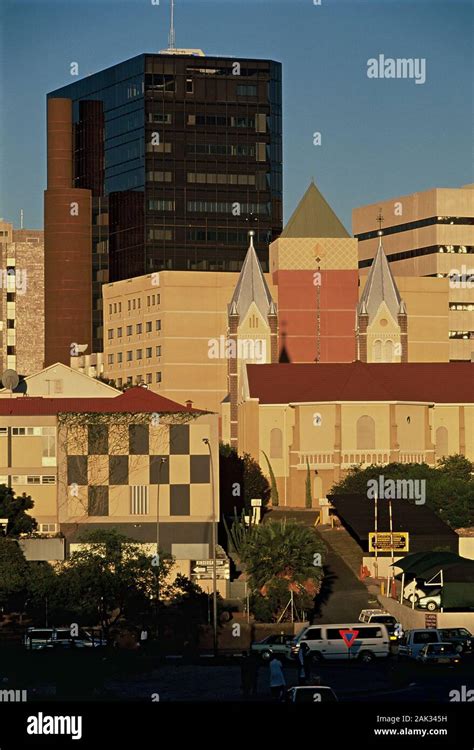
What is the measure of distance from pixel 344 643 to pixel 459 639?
3.83m

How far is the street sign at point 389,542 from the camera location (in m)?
107

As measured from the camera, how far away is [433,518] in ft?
376

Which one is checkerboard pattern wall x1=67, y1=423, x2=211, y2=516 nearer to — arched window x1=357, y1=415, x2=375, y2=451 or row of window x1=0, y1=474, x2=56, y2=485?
row of window x1=0, y1=474, x2=56, y2=485

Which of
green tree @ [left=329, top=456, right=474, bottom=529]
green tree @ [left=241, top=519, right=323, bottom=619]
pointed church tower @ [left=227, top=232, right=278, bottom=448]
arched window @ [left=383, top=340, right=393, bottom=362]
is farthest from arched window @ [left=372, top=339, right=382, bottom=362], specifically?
green tree @ [left=241, top=519, right=323, bottom=619]

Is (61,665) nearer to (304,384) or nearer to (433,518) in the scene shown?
(433,518)

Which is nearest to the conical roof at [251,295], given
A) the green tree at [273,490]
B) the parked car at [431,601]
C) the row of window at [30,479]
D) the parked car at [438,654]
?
the green tree at [273,490]

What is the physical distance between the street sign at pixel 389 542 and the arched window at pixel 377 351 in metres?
84.6

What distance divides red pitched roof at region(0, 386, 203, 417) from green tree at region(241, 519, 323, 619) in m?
26.7

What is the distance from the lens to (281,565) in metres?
87.2

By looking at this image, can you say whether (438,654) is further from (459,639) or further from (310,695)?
(310,695)

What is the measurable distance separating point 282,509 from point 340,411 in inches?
586

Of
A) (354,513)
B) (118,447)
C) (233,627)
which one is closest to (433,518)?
(354,513)

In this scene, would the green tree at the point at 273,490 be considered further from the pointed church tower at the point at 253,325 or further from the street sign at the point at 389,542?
the street sign at the point at 389,542

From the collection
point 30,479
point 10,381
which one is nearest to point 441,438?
point 10,381
